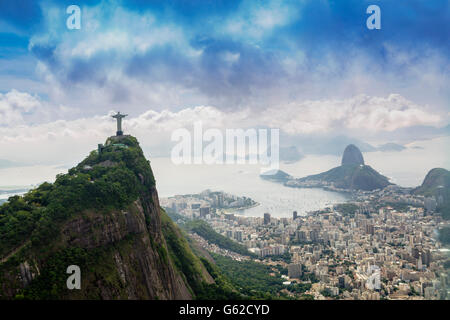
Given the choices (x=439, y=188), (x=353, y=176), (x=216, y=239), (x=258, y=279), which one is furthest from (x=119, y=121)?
(x=353, y=176)

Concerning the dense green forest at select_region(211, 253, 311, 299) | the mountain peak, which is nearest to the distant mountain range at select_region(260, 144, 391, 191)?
the mountain peak

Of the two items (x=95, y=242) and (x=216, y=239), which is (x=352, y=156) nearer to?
(x=216, y=239)

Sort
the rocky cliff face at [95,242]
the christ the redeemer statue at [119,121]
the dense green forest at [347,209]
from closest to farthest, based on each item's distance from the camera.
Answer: the rocky cliff face at [95,242]
the christ the redeemer statue at [119,121]
the dense green forest at [347,209]

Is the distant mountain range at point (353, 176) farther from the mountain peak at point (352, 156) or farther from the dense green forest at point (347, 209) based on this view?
the dense green forest at point (347, 209)

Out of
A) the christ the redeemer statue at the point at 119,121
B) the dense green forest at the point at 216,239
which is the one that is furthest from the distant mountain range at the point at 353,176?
the christ the redeemer statue at the point at 119,121

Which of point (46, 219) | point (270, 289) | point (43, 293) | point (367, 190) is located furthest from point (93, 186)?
point (367, 190)
